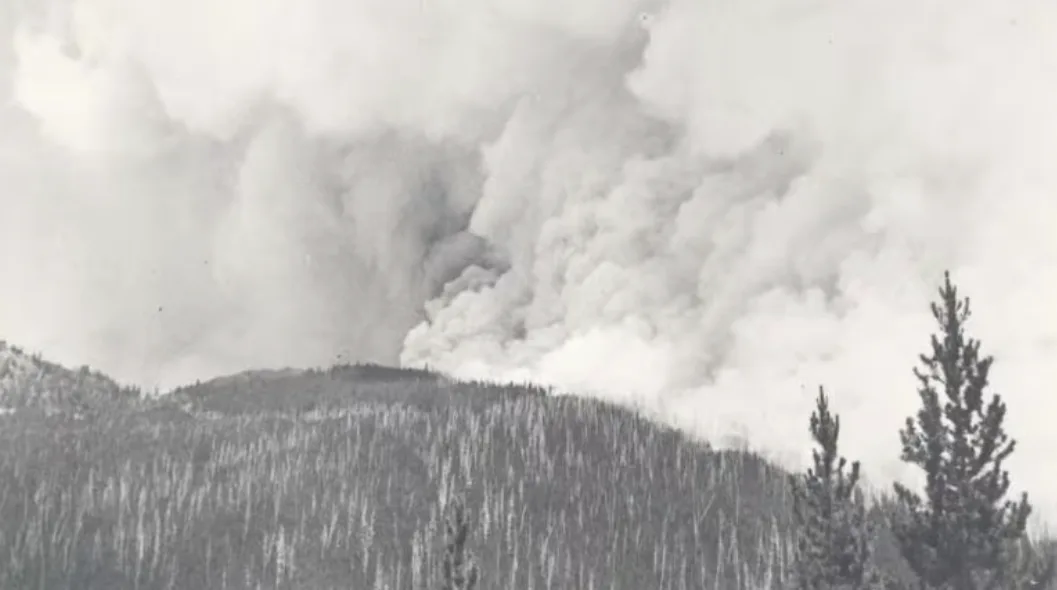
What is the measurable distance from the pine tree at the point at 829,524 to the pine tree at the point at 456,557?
50.9 feet

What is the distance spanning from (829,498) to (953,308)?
10669 millimetres

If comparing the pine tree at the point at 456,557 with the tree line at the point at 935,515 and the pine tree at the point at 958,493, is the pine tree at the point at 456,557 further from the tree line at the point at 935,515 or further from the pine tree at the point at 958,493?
the pine tree at the point at 958,493

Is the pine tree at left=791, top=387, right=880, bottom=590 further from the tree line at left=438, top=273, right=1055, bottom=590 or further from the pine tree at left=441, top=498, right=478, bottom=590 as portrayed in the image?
the pine tree at left=441, top=498, right=478, bottom=590

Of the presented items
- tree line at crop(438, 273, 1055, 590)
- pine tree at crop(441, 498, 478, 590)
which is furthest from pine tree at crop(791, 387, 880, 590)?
pine tree at crop(441, 498, 478, 590)

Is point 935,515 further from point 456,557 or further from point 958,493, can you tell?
point 456,557

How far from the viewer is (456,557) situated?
46281mm

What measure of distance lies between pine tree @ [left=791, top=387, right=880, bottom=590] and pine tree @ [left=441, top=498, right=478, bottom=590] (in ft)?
50.9

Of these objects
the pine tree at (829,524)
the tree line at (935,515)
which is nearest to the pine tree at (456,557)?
the tree line at (935,515)

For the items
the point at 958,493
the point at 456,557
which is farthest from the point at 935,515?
the point at 456,557

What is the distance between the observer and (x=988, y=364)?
4325cm

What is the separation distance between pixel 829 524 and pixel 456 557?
17.8 m

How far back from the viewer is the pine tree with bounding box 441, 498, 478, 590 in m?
45.6

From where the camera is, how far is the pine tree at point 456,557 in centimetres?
4559

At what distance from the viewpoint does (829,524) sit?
45.5m
